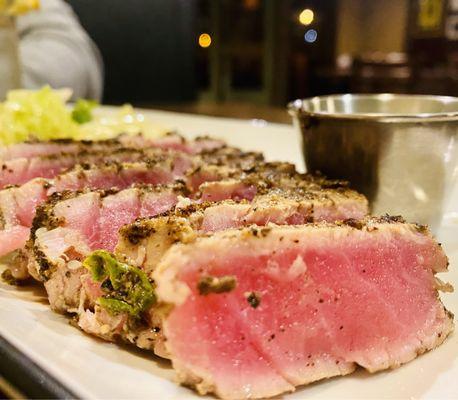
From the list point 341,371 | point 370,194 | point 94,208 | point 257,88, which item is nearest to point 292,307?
point 341,371

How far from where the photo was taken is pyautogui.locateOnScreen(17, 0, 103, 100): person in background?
7.09 m

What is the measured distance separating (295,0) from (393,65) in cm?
621

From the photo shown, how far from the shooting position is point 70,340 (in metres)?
1.78

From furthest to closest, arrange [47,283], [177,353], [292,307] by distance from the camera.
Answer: [47,283] → [292,307] → [177,353]

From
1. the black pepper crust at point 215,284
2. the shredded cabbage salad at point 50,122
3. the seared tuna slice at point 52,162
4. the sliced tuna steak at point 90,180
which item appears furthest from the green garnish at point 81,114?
the black pepper crust at point 215,284

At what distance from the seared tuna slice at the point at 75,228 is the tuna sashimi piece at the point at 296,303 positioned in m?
0.60

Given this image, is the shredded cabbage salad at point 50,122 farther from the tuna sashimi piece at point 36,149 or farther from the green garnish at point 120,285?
the green garnish at point 120,285

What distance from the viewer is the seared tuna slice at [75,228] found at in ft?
6.52

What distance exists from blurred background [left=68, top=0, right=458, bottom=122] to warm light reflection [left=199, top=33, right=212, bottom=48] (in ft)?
0.15

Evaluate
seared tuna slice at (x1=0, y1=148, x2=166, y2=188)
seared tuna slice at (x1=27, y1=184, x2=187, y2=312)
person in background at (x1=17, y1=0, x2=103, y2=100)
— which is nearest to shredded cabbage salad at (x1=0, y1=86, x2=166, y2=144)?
seared tuna slice at (x1=0, y1=148, x2=166, y2=188)

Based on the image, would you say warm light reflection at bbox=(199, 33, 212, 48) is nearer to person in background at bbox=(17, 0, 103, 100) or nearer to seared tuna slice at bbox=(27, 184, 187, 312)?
person in background at bbox=(17, 0, 103, 100)

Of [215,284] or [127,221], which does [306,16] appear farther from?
[215,284]

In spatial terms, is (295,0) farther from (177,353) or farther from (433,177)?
(177,353)

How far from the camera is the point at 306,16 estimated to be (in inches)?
677
